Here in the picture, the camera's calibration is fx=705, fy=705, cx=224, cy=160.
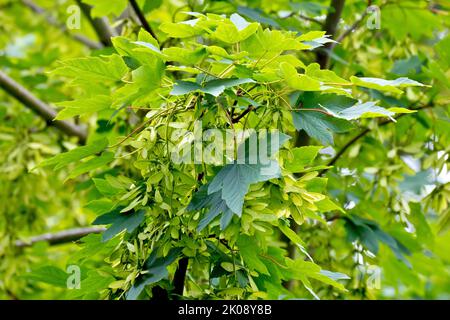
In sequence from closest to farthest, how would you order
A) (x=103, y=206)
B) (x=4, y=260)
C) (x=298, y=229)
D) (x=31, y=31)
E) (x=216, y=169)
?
(x=216, y=169), (x=103, y=206), (x=298, y=229), (x=4, y=260), (x=31, y=31)

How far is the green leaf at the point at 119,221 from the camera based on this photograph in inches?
61.7

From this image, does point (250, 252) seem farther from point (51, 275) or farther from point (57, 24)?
point (57, 24)

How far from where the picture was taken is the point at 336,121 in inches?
65.4

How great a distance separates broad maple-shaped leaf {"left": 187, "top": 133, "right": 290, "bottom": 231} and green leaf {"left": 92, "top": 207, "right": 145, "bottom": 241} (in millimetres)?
128

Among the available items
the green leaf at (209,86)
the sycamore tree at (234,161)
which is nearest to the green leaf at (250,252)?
the sycamore tree at (234,161)

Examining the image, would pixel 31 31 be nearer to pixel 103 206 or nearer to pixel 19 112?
pixel 19 112

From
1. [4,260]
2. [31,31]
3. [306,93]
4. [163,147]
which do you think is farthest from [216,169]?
[31,31]

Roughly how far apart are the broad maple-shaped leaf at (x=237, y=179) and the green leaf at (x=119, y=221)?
128 mm

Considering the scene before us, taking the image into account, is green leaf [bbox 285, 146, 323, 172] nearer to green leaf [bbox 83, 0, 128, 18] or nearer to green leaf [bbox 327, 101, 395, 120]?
green leaf [bbox 327, 101, 395, 120]

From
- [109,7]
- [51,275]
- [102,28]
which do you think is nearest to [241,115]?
[51,275]

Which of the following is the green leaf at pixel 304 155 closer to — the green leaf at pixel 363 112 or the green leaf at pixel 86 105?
the green leaf at pixel 363 112

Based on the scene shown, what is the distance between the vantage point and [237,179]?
4.81 feet

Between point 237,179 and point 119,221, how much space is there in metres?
0.31

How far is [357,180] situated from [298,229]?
31 cm
